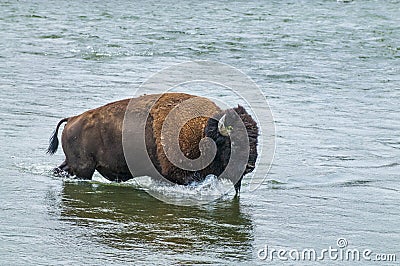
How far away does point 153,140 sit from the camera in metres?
8.94

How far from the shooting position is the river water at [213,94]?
23.7 ft

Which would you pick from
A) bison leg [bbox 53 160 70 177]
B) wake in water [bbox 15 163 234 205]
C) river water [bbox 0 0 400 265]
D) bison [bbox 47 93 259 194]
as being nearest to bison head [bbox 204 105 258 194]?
bison [bbox 47 93 259 194]

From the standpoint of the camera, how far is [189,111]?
8.91 m

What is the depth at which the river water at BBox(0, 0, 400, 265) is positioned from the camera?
7.24m

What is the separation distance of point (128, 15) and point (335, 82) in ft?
39.6

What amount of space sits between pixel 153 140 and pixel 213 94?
19.6 feet

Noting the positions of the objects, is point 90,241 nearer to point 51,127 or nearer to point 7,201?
point 7,201

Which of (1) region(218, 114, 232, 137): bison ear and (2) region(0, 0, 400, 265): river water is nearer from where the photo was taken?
(2) region(0, 0, 400, 265): river water

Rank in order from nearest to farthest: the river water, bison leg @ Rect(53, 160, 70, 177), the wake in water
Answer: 1. the river water
2. the wake in water
3. bison leg @ Rect(53, 160, 70, 177)

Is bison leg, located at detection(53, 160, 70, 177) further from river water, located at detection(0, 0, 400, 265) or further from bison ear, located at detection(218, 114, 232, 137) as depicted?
bison ear, located at detection(218, 114, 232, 137)

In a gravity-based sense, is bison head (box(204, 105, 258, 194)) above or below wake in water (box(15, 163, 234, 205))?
above

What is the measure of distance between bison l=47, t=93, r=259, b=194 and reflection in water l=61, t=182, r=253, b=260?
24cm

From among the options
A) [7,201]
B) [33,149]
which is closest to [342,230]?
[7,201]

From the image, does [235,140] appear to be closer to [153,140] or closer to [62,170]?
[153,140]
